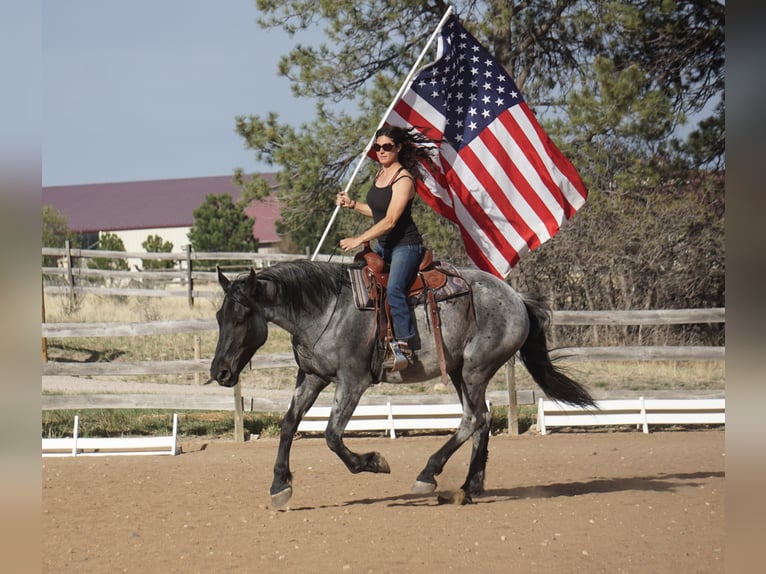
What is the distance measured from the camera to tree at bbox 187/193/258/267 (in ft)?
147

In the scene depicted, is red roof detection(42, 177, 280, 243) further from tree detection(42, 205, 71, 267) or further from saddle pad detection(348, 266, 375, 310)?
saddle pad detection(348, 266, 375, 310)

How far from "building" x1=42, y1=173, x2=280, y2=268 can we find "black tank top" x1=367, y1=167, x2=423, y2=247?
50.8 metres

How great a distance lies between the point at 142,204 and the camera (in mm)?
67375

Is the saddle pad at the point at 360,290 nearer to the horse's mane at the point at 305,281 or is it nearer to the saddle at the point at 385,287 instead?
the saddle at the point at 385,287

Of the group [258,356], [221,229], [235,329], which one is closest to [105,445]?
[258,356]

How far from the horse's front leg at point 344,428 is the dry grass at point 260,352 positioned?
7781 millimetres

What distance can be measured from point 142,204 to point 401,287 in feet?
207

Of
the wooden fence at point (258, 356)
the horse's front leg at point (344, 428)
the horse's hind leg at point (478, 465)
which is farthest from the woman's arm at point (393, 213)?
the wooden fence at point (258, 356)

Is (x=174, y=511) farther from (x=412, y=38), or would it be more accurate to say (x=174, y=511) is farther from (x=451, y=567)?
(x=412, y=38)

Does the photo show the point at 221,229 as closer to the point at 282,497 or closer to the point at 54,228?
the point at 54,228

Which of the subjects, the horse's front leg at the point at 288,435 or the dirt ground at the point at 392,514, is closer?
the dirt ground at the point at 392,514

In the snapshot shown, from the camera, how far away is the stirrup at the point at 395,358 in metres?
7.25

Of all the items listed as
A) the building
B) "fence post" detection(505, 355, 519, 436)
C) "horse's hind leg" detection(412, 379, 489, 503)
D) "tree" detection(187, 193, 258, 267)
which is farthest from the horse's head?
the building

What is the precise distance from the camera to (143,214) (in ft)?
214
